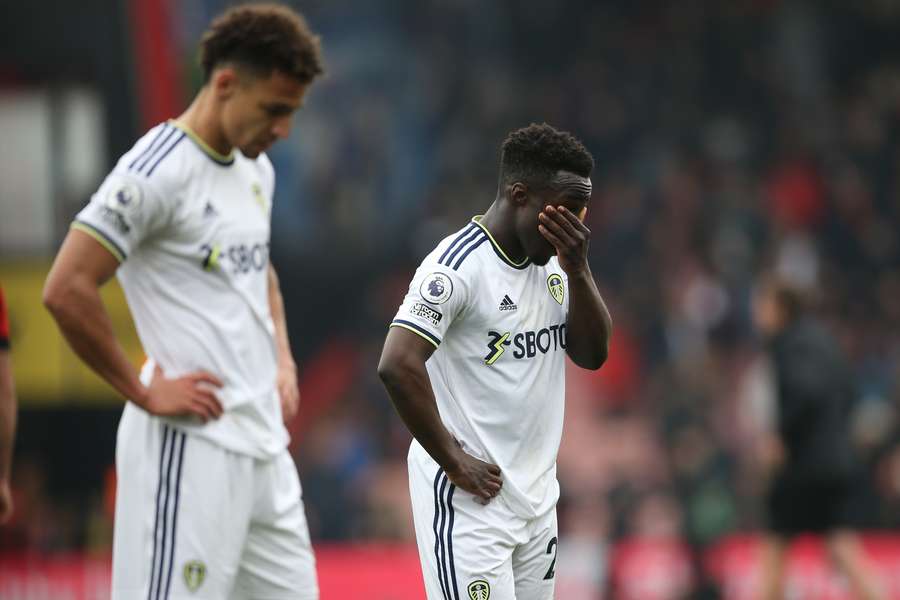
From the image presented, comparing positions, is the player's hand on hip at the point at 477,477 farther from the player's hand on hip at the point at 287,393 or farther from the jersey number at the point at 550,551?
the player's hand on hip at the point at 287,393

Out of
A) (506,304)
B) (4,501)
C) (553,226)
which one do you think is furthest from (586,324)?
(4,501)

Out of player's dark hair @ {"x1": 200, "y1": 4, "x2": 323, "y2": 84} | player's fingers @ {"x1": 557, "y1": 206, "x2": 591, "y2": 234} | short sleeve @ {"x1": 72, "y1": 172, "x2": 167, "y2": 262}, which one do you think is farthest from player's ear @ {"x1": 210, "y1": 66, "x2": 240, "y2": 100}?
player's fingers @ {"x1": 557, "y1": 206, "x2": 591, "y2": 234}

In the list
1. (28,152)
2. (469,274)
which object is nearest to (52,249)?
(28,152)

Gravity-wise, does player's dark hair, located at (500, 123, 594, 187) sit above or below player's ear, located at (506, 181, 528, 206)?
above

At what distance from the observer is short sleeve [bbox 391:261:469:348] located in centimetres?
412

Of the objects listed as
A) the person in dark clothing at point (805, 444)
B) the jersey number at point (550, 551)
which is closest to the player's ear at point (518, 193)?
the jersey number at point (550, 551)

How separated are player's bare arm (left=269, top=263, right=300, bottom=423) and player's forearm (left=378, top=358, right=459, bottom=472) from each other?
102cm

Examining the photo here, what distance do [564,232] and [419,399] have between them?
0.67 m

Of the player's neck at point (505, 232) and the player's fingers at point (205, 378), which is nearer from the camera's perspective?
the player's neck at point (505, 232)

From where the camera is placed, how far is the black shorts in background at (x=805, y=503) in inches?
331

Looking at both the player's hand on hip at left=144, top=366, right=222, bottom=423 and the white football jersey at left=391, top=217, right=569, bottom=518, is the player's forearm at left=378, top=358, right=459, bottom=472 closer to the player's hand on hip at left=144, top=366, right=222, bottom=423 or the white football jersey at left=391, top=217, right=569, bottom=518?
the white football jersey at left=391, top=217, right=569, bottom=518

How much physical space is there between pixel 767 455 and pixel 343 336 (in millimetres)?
6729

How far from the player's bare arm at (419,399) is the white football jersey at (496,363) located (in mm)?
103

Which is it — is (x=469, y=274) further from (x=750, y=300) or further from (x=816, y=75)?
(x=816, y=75)
